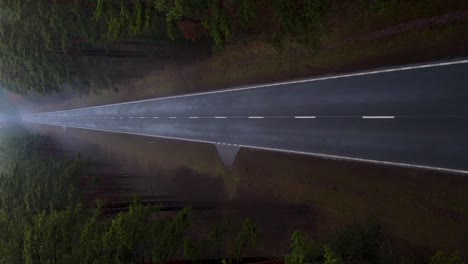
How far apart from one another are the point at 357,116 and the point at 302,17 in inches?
237

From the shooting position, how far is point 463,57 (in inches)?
719

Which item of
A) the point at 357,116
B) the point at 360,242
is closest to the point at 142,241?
the point at 360,242

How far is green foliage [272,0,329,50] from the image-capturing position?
62.0 ft

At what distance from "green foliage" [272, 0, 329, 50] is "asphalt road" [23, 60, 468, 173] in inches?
149

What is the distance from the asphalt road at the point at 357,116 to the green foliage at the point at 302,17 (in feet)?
12.4

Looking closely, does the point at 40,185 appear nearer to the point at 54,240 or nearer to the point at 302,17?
the point at 54,240

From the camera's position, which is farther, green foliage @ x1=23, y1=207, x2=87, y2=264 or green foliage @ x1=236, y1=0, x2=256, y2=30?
green foliage @ x1=23, y1=207, x2=87, y2=264

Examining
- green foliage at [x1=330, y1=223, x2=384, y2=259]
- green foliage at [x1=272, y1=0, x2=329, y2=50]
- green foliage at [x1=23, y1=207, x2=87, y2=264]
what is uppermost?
green foliage at [x1=272, y1=0, x2=329, y2=50]

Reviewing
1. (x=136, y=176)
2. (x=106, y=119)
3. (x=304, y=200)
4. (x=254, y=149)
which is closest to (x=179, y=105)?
(x=136, y=176)

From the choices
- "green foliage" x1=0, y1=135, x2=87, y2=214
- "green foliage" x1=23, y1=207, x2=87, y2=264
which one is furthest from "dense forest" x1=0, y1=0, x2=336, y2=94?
"green foliage" x1=23, y1=207, x2=87, y2=264

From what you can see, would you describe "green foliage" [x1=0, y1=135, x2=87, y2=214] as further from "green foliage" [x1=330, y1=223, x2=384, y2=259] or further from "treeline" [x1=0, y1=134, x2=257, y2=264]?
"green foliage" [x1=330, y1=223, x2=384, y2=259]

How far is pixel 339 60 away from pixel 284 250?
11.6m

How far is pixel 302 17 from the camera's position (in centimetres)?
1997

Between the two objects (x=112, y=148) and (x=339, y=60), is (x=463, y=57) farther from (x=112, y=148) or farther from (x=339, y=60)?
(x=112, y=148)
